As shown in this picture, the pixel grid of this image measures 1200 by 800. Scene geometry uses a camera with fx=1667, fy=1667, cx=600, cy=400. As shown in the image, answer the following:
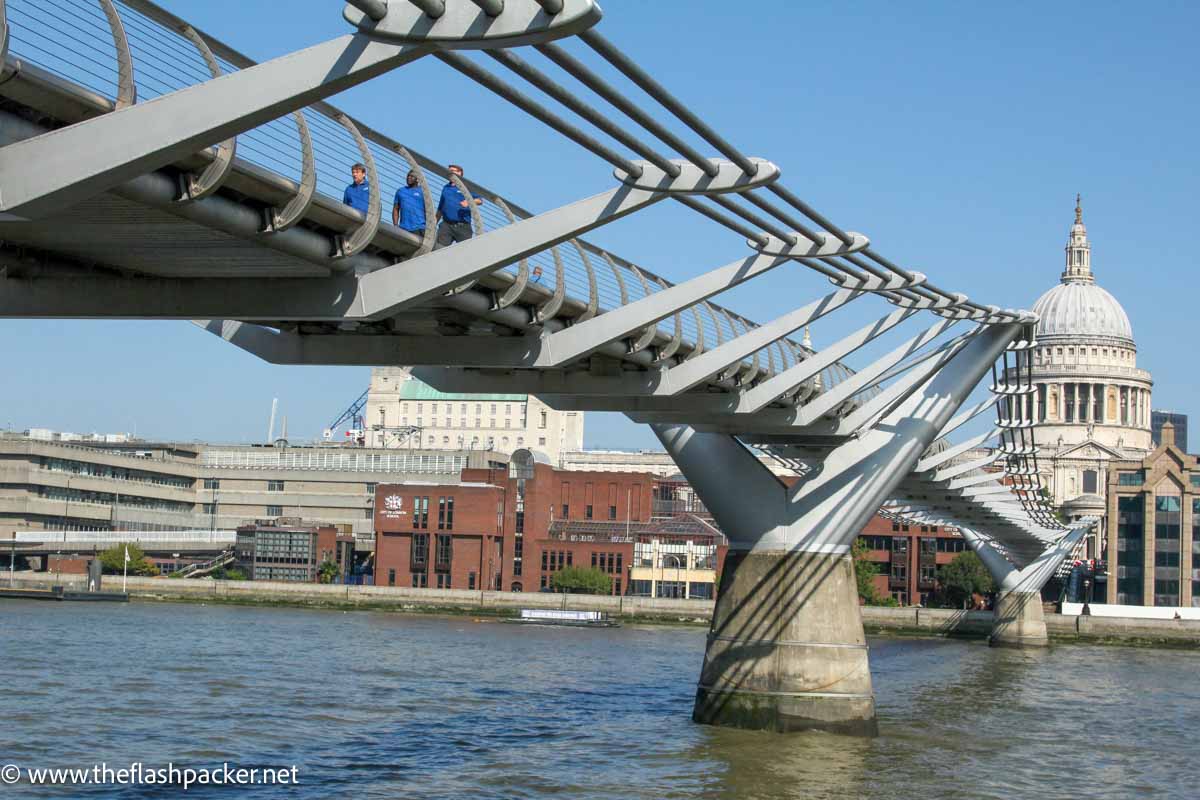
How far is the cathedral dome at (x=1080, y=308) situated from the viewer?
16250cm

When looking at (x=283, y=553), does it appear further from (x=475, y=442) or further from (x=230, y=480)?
(x=475, y=442)

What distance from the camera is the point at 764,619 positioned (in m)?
28.8

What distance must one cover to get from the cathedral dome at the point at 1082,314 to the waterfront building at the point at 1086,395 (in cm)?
10

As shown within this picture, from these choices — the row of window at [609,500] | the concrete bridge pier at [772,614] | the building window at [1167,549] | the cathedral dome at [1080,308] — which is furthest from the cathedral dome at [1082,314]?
the concrete bridge pier at [772,614]

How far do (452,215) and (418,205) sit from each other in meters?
0.72

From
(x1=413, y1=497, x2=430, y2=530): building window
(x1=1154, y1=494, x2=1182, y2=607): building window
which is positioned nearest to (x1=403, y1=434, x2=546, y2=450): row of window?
(x1=413, y1=497, x2=430, y2=530): building window

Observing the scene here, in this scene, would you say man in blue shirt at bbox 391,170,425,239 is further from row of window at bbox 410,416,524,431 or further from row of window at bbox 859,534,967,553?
row of window at bbox 410,416,524,431

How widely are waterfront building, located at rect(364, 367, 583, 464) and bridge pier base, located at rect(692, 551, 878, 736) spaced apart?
129 metres

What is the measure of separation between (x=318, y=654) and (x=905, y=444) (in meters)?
22.5

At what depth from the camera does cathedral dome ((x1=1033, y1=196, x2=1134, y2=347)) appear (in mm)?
162500

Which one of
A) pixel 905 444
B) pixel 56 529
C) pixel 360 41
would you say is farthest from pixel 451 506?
pixel 360 41

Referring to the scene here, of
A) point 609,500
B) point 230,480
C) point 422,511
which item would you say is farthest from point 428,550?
point 230,480

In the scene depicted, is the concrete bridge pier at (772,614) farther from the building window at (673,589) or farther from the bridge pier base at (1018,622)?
the building window at (673,589)

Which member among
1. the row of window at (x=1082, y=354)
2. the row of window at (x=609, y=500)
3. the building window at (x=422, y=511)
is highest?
the row of window at (x=1082, y=354)
